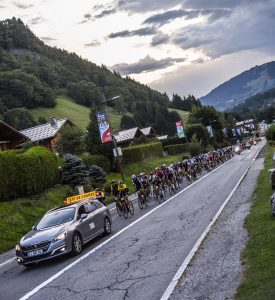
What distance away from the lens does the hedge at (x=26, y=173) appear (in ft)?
95.4

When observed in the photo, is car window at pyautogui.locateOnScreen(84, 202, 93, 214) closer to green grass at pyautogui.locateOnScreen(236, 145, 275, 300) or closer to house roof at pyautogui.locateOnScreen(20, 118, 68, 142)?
green grass at pyautogui.locateOnScreen(236, 145, 275, 300)

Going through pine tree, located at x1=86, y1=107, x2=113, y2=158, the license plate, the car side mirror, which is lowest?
the license plate

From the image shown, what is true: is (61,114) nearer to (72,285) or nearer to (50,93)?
(50,93)

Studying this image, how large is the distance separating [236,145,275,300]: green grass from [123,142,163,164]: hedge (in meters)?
43.0

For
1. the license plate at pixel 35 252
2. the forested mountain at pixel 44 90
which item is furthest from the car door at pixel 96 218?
the forested mountain at pixel 44 90

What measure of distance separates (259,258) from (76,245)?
639cm

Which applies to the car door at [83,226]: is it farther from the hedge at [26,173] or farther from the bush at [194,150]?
the bush at [194,150]

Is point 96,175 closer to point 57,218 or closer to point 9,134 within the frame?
point 9,134

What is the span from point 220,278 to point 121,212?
14222 mm

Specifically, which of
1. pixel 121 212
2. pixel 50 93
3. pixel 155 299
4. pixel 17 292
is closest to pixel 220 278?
pixel 155 299

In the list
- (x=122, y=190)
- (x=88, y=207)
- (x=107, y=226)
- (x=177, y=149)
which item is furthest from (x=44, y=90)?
(x=88, y=207)

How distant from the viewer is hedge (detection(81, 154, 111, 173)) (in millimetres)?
45188

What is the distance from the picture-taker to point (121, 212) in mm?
23109

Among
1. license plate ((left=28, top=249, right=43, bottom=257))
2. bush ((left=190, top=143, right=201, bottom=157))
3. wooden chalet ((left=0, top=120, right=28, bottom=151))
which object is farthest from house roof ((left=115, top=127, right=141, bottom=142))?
license plate ((left=28, top=249, right=43, bottom=257))
